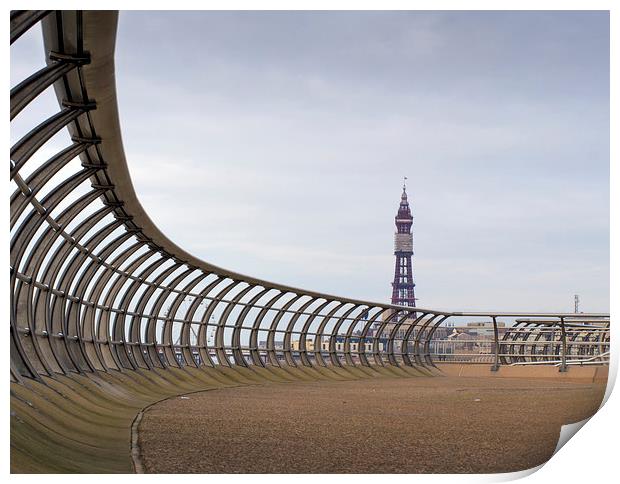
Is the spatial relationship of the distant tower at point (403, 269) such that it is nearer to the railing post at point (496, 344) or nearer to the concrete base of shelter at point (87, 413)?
the railing post at point (496, 344)

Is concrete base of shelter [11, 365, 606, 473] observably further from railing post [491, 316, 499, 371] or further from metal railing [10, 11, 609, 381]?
railing post [491, 316, 499, 371]

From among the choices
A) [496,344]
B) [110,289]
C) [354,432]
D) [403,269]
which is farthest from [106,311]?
[403,269]

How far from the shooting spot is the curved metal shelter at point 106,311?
9.45m

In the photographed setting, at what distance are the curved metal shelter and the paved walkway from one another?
2.67ft

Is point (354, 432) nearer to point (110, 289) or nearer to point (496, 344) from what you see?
point (110, 289)

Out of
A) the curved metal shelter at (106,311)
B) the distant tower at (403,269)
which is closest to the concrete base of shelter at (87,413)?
the curved metal shelter at (106,311)

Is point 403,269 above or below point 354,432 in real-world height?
above

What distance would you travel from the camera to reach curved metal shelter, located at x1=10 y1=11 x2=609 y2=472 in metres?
9.45

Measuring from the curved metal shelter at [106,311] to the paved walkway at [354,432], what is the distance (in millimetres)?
814

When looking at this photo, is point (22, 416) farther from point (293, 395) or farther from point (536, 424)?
point (293, 395)

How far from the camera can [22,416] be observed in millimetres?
9602

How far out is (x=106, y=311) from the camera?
2158 centimetres

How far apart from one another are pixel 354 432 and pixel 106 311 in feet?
34.7
